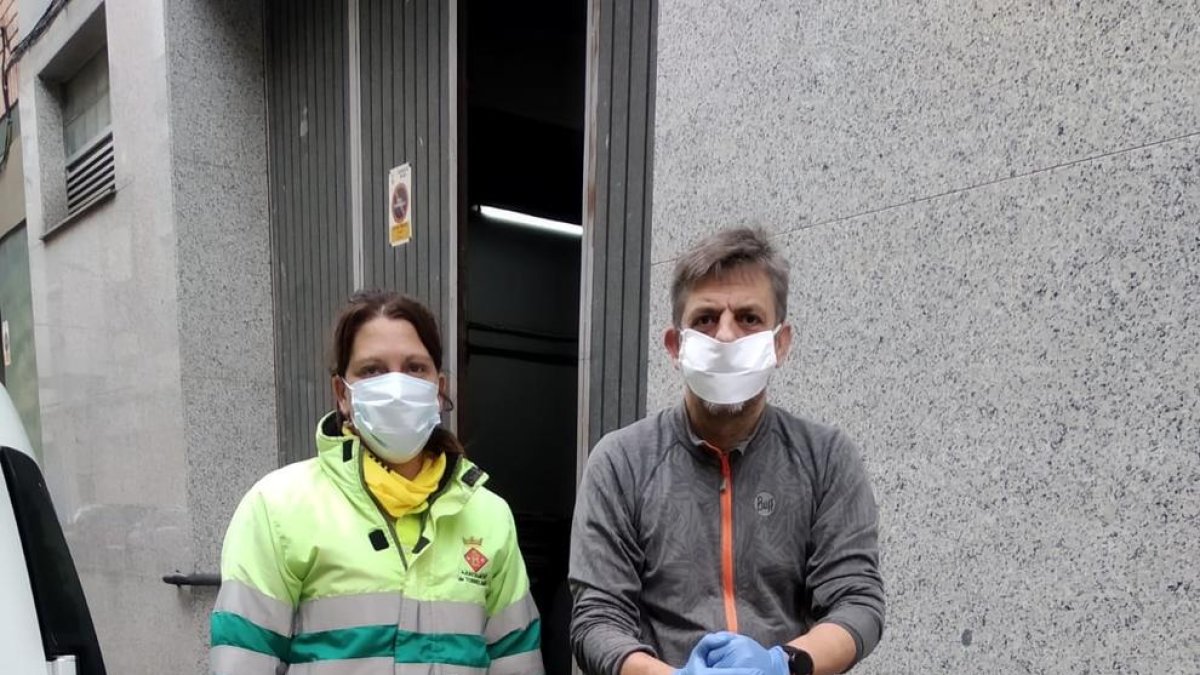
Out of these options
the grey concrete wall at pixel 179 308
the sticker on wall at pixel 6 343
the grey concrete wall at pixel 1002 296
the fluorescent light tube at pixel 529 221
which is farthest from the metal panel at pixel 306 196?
the sticker on wall at pixel 6 343

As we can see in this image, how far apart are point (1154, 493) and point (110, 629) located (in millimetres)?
6958

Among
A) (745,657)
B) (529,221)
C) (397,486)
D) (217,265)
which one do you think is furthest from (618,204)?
(217,265)

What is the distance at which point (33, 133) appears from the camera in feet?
23.0

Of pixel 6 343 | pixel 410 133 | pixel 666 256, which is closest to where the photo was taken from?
pixel 666 256

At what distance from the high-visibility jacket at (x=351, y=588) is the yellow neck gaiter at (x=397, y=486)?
0.7 inches

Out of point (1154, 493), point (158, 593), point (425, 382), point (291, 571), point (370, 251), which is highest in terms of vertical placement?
point (370, 251)

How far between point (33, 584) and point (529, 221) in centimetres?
415

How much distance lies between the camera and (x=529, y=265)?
552 centimetres

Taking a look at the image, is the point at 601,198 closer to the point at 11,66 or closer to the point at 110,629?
the point at 110,629

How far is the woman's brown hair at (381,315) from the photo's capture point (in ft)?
6.48

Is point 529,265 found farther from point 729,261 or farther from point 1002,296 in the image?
point 729,261

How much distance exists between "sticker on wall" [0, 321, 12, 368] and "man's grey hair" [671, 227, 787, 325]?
8894mm

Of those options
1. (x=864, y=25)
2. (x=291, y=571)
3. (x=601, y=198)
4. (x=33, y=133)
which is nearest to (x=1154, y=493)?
(x=864, y=25)

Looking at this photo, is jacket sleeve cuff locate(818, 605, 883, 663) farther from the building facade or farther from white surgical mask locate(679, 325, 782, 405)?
the building facade
